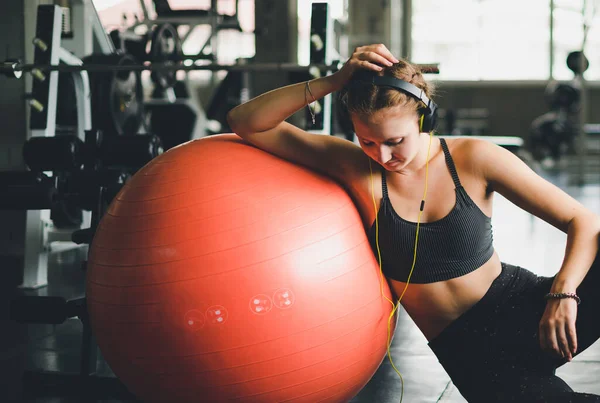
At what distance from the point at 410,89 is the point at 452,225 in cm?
30

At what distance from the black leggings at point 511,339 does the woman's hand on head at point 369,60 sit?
529 mm

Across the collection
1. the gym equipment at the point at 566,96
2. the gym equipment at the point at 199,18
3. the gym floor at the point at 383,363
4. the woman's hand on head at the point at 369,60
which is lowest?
the gym floor at the point at 383,363

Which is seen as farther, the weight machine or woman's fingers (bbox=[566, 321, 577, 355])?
the weight machine

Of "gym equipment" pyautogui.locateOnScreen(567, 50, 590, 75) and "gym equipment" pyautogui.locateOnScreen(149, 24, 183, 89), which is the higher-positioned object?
"gym equipment" pyautogui.locateOnScreen(149, 24, 183, 89)

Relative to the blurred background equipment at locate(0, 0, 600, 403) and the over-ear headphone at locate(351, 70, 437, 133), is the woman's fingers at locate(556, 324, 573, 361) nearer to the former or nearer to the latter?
the over-ear headphone at locate(351, 70, 437, 133)

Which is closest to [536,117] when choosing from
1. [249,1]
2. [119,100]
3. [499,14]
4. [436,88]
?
[499,14]

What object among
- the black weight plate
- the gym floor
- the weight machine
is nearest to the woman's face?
the gym floor

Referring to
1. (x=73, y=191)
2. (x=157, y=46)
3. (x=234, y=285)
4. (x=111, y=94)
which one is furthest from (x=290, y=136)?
(x=157, y=46)

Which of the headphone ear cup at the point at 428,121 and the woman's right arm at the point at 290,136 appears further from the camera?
the woman's right arm at the point at 290,136

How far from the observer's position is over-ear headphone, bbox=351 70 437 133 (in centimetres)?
137

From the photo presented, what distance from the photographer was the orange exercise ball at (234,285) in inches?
53.8

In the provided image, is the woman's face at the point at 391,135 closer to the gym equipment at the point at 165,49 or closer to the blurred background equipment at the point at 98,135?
the blurred background equipment at the point at 98,135

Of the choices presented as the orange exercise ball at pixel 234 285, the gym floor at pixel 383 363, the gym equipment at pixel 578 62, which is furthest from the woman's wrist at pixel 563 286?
the gym equipment at pixel 578 62

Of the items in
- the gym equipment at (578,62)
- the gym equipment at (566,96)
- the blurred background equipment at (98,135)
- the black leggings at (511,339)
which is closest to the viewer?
the black leggings at (511,339)
